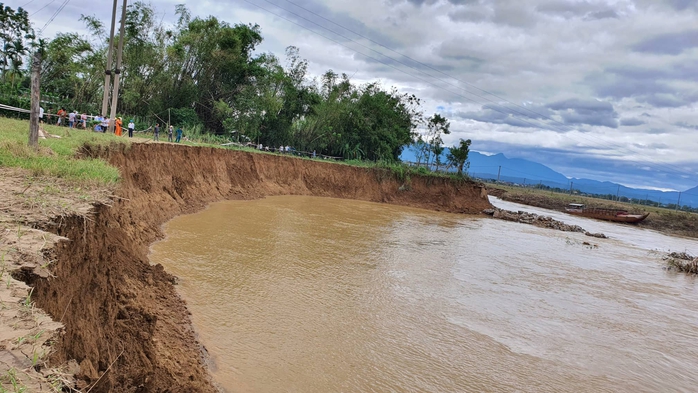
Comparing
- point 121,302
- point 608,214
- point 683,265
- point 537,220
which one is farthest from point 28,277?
point 608,214

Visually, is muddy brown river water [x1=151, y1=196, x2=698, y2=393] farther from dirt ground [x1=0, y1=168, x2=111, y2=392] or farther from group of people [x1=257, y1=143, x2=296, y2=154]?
group of people [x1=257, y1=143, x2=296, y2=154]

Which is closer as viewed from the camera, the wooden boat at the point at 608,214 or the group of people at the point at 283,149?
the group of people at the point at 283,149

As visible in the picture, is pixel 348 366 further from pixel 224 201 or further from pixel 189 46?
pixel 189 46

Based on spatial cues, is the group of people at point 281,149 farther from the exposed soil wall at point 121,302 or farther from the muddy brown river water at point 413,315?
the exposed soil wall at point 121,302

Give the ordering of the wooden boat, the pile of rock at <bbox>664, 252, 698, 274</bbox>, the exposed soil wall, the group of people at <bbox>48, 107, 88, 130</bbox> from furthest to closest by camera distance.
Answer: the wooden boat, the group of people at <bbox>48, 107, 88, 130</bbox>, the pile of rock at <bbox>664, 252, 698, 274</bbox>, the exposed soil wall

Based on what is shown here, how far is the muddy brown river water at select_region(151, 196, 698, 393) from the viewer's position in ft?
18.2

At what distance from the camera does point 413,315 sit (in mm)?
7641

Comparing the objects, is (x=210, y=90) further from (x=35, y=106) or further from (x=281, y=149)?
(x=35, y=106)

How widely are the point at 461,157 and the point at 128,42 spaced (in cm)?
2699

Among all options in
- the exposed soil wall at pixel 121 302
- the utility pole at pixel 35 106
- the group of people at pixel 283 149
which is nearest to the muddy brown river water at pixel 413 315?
the exposed soil wall at pixel 121 302

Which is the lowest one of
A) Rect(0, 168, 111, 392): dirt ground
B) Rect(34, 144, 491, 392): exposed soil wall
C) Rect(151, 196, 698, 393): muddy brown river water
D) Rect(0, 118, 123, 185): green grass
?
Rect(151, 196, 698, 393): muddy brown river water

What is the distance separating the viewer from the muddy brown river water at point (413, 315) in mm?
5551

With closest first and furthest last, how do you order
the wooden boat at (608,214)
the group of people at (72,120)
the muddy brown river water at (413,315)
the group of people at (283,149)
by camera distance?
1. the muddy brown river water at (413,315)
2. the group of people at (72,120)
3. the group of people at (283,149)
4. the wooden boat at (608,214)

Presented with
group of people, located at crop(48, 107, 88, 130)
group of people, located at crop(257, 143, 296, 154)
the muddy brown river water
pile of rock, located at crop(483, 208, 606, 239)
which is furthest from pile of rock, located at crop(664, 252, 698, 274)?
group of people, located at crop(48, 107, 88, 130)
